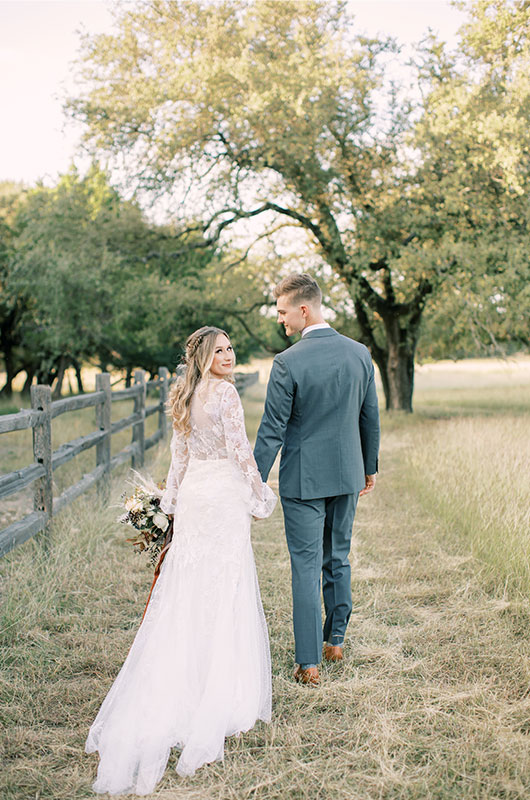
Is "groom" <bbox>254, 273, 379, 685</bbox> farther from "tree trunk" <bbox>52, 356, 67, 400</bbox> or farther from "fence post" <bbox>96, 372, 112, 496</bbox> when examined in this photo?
"tree trunk" <bbox>52, 356, 67, 400</bbox>

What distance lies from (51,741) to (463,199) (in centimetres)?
1144

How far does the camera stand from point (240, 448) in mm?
3281

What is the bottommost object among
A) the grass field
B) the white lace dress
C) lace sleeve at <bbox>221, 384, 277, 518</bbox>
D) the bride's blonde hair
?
the grass field

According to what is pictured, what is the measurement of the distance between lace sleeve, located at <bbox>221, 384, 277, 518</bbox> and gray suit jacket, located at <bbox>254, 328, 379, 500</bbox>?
0.17 metres

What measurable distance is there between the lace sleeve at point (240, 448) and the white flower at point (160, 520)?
21.1 inches

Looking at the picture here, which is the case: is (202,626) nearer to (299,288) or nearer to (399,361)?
(299,288)

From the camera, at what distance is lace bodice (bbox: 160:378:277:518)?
3.27 meters

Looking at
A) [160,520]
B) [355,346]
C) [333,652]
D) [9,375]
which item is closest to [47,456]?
[160,520]

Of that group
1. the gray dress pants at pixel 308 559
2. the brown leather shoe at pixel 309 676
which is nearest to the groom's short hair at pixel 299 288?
the gray dress pants at pixel 308 559

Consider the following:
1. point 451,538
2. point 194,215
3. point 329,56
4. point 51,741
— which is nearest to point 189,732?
point 51,741

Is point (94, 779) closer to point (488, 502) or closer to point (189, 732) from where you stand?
point (189, 732)

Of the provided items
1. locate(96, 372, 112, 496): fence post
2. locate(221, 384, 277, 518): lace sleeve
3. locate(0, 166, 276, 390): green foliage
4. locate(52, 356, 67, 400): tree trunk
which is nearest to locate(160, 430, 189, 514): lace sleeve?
locate(221, 384, 277, 518): lace sleeve

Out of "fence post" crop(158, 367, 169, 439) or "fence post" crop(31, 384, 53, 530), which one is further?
"fence post" crop(158, 367, 169, 439)

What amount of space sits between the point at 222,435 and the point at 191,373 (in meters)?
0.34
